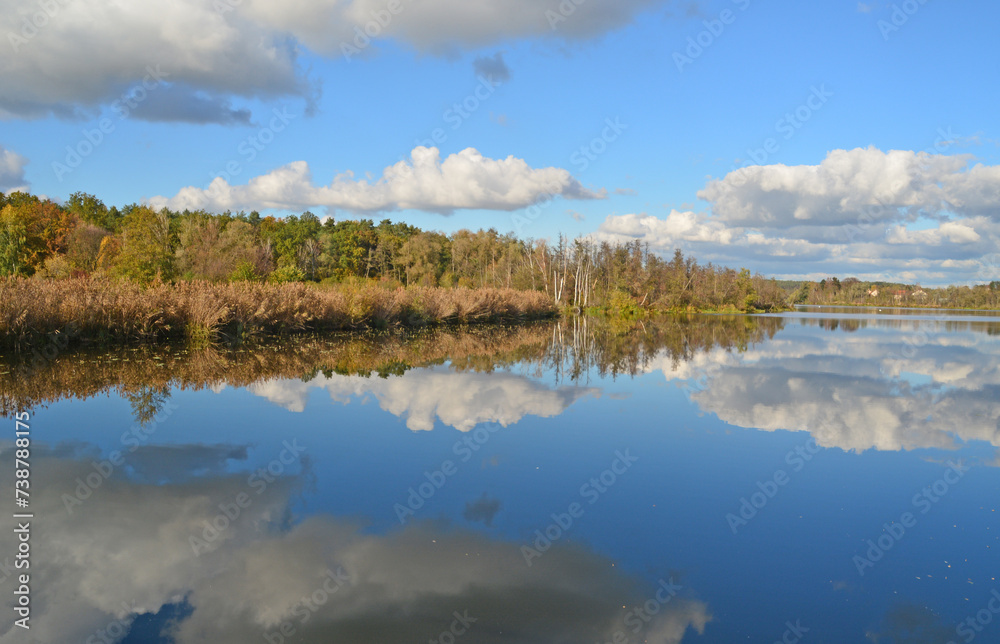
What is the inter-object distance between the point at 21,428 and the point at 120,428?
1.09 m

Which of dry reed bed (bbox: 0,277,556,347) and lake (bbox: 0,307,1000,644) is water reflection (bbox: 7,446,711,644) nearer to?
lake (bbox: 0,307,1000,644)

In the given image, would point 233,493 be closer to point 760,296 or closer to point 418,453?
point 418,453

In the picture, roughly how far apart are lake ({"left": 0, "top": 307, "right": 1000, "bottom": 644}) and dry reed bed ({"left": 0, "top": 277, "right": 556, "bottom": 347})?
3678 millimetres

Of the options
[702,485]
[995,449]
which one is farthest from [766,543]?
[995,449]

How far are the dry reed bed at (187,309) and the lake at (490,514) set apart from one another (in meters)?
3.68

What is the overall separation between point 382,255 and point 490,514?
70547 mm

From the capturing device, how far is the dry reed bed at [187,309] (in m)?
13.8

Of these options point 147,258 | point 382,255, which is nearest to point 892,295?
point 382,255

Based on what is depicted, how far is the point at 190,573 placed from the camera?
3861 millimetres

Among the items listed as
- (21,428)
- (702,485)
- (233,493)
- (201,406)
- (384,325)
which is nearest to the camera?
(233,493)

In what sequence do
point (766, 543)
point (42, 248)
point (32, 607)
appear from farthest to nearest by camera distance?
point (42, 248) < point (766, 543) < point (32, 607)

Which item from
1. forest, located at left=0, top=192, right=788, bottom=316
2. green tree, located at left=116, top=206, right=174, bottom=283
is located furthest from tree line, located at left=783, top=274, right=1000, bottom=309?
green tree, located at left=116, top=206, right=174, bottom=283

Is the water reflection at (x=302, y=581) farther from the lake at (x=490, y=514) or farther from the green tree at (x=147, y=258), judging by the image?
the green tree at (x=147, y=258)

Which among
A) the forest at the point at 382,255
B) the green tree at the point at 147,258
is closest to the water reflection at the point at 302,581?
the green tree at the point at 147,258
